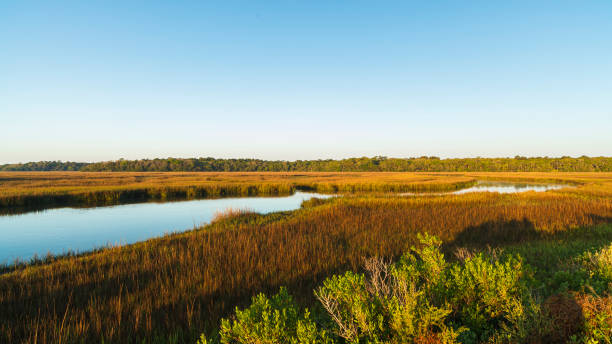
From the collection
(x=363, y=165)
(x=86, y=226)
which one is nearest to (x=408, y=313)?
(x=86, y=226)

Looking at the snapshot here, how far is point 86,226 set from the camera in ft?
57.3

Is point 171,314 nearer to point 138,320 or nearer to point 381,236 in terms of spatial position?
point 138,320

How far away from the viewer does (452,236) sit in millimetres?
10289

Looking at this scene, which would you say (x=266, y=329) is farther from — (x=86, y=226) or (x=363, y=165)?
(x=363, y=165)

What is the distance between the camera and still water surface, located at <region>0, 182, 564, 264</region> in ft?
43.0

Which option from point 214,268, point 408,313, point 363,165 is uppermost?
point 363,165

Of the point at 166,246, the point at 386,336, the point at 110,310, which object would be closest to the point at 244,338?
the point at 386,336

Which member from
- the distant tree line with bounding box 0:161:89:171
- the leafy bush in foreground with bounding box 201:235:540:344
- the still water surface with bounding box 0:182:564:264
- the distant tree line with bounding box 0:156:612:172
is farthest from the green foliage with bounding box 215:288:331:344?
the distant tree line with bounding box 0:161:89:171

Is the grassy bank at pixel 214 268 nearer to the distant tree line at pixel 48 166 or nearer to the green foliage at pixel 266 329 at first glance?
the green foliage at pixel 266 329

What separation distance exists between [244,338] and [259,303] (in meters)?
0.32

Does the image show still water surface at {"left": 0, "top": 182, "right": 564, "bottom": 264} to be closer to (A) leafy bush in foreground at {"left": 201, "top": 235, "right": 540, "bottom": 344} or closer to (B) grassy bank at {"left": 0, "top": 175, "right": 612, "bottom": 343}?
(B) grassy bank at {"left": 0, "top": 175, "right": 612, "bottom": 343}

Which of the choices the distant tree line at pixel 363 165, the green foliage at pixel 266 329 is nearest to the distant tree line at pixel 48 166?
the distant tree line at pixel 363 165

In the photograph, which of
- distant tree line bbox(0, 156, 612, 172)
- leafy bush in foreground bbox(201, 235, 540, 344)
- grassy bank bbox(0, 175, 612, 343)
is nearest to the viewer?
leafy bush in foreground bbox(201, 235, 540, 344)

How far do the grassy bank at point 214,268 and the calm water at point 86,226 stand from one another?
12.7ft
